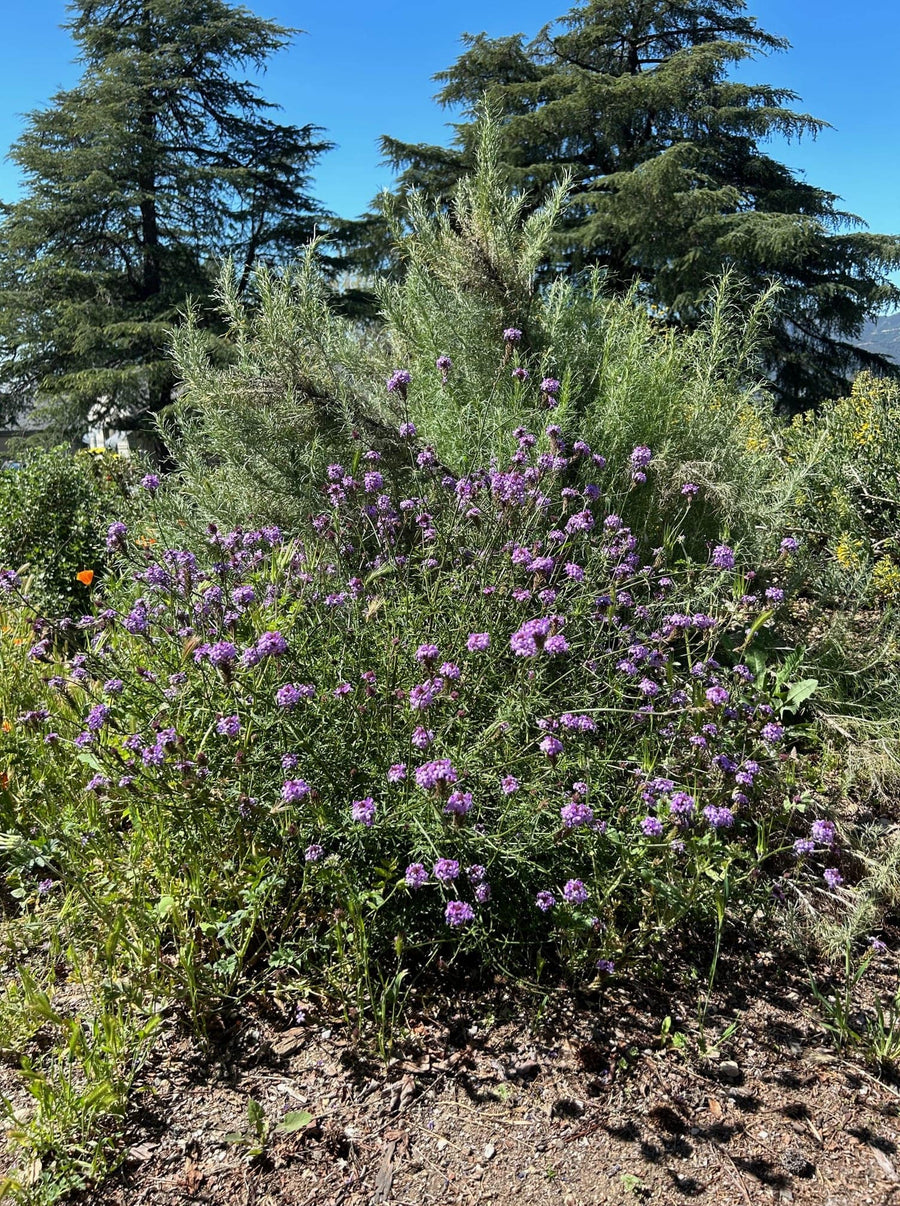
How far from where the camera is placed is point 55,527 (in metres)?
4.51

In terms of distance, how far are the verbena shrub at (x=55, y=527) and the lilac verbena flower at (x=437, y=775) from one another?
3.28 meters

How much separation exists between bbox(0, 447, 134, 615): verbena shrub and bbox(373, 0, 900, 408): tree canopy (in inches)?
422

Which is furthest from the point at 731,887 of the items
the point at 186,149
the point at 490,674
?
the point at 186,149

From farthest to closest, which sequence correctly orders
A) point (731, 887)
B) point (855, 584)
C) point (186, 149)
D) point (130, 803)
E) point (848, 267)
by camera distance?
point (186, 149)
point (848, 267)
point (855, 584)
point (130, 803)
point (731, 887)

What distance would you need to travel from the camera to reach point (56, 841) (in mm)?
2057

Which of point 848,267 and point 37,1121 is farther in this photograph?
point 848,267

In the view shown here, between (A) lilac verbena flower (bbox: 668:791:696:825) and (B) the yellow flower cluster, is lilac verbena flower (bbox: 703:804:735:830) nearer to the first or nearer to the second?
(A) lilac verbena flower (bbox: 668:791:696:825)

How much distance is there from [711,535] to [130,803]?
103 inches

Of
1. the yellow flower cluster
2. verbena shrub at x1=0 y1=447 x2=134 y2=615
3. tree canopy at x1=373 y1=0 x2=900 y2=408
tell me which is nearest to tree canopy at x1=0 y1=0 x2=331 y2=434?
tree canopy at x1=373 y1=0 x2=900 y2=408

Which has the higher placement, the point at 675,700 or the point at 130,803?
the point at 675,700

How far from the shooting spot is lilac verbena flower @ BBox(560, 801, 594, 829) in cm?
162

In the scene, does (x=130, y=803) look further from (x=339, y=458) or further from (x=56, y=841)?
(x=339, y=458)

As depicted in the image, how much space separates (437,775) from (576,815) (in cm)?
34

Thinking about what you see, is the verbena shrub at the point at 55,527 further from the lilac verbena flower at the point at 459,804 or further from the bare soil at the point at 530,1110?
the lilac verbena flower at the point at 459,804
